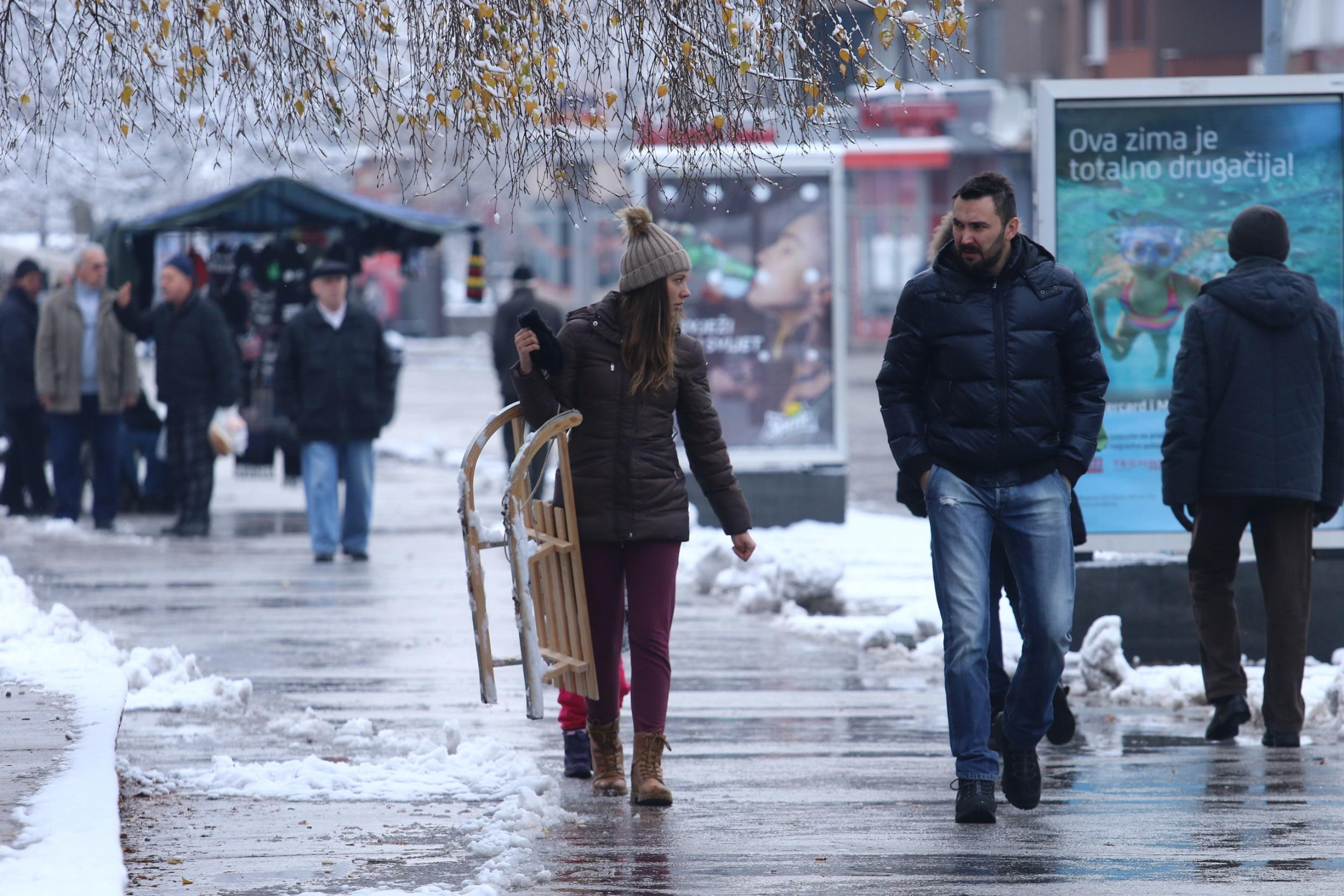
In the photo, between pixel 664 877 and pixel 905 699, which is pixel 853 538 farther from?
pixel 664 877

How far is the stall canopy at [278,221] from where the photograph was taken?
15.4 m

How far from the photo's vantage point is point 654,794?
5934 millimetres

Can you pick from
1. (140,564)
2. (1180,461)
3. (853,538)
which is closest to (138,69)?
(1180,461)

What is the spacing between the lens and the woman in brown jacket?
5973 mm

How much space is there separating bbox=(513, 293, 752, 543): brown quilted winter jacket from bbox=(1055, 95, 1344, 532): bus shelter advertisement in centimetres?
296

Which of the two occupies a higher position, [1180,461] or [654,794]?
[1180,461]

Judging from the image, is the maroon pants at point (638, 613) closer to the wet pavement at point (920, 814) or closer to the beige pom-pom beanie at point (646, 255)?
the wet pavement at point (920, 814)

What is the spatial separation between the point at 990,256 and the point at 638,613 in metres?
1.61

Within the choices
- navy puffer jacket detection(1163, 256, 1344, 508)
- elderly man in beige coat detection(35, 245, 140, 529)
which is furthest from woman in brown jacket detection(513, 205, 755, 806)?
elderly man in beige coat detection(35, 245, 140, 529)

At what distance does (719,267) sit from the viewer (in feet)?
44.5

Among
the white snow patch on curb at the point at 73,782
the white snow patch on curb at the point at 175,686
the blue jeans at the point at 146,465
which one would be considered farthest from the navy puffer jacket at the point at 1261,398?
the blue jeans at the point at 146,465

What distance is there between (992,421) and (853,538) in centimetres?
753

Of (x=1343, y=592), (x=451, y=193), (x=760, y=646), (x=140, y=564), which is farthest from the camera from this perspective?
(x=451, y=193)

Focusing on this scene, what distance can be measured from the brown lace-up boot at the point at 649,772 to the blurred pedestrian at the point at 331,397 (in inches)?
265
